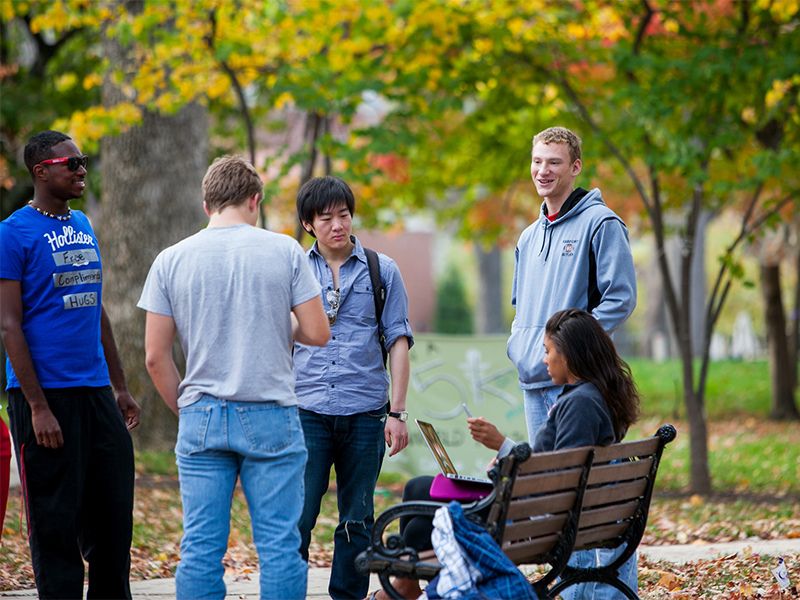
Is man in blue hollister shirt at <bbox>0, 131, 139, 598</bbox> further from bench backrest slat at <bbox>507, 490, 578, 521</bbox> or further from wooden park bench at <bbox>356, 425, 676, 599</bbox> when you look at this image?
bench backrest slat at <bbox>507, 490, 578, 521</bbox>

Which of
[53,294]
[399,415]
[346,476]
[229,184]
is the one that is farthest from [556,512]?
[53,294]

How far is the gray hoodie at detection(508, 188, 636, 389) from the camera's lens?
5.20 meters

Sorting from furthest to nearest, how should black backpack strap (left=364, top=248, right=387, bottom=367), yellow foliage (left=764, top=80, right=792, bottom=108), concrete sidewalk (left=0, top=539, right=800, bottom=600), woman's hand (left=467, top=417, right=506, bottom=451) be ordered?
yellow foliage (left=764, top=80, right=792, bottom=108)
concrete sidewalk (left=0, top=539, right=800, bottom=600)
black backpack strap (left=364, top=248, right=387, bottom=367)
woman's hand (left=467, top=417, right=506, bottom=451)

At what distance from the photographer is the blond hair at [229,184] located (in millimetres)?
4570

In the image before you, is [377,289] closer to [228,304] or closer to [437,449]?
[437,449]

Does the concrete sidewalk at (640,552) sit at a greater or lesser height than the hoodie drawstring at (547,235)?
lesser

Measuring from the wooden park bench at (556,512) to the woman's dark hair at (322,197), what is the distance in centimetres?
149

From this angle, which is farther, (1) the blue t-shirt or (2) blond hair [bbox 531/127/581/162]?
(2) blond hair [bbox 531/127/581/162]

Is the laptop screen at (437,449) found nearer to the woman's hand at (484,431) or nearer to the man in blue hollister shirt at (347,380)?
the woman's hand at (484,431)

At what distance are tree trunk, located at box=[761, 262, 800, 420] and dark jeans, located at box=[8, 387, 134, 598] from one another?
13893 mm

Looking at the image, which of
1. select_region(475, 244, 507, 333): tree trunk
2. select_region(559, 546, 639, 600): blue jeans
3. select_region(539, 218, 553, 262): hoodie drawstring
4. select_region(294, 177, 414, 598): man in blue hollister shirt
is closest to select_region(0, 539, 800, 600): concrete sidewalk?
select_region(294, 177, 414, 598): man in blue hollister shirt

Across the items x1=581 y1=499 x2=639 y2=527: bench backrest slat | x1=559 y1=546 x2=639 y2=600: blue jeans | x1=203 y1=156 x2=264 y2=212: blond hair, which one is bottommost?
x1=559 y1=546 x2=639 y2=600: blue jeans

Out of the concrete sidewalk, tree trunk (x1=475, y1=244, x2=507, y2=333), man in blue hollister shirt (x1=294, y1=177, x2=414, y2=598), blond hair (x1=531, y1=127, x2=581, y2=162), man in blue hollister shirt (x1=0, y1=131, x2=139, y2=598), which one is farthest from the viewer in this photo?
tree trunk (x1=475, y1=244, x2=507, y2=333)

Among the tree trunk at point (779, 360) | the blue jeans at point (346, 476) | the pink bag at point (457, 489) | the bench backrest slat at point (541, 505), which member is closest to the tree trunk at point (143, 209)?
the blue jeans at point (346, 476)
